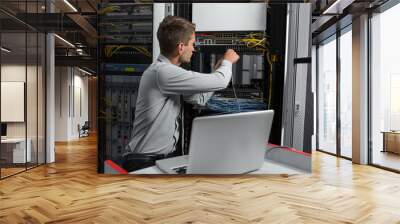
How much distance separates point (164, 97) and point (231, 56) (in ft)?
3.82

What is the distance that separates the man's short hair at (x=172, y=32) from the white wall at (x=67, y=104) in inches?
386

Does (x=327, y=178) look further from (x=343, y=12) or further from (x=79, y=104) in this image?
(x=79, y=104)

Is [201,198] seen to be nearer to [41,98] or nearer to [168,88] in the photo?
[168,88]

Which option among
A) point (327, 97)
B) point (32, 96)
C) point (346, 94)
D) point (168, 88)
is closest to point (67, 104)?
point (32, 96)

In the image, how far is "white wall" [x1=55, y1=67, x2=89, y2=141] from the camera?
13.9 m

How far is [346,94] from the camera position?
26.2ft

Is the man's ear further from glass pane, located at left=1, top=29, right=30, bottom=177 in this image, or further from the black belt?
glass pane, located at left=1, top=29, right=30, bottom=177

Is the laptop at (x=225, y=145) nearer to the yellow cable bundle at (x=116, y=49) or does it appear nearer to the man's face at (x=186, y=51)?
the man's face at (x=186, y=51)

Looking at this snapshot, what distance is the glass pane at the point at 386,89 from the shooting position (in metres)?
6.26

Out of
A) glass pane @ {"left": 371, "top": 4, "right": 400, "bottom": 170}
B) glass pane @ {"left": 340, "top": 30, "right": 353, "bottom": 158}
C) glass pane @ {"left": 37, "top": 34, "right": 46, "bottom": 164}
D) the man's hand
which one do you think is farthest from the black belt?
glass pane @ {"left": 340, "top": 30, "right": 353, "bottom": 158}

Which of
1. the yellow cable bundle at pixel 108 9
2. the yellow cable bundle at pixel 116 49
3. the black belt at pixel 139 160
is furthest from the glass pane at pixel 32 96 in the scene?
the black belt at pixel 139 160

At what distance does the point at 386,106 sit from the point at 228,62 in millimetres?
3186

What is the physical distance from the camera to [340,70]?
830 cm

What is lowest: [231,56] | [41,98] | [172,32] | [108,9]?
[41,98]
